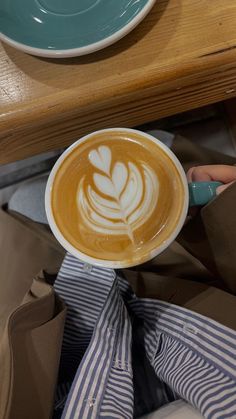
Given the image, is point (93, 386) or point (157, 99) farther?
point (157, 99)

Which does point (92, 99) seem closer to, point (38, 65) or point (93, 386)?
point (38, 65)

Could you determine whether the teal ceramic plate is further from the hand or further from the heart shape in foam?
the hand

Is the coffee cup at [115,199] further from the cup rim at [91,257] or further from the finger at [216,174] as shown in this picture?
the finger at [216,174]

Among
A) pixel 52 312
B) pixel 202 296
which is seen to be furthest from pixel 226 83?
pixel 52 312

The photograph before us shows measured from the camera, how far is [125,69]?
68 centimetres

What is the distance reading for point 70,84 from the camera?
683 millimetres

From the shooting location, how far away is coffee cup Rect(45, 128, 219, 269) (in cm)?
69

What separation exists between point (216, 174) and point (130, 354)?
1.15ft

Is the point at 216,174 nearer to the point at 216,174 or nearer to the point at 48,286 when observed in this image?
the point at 216,174

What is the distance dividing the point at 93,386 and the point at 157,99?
447 mm

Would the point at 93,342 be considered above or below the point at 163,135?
below

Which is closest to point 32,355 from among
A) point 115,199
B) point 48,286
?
point 48,286

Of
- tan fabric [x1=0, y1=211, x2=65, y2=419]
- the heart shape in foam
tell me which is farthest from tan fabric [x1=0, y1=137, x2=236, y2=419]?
the heart shape in foam

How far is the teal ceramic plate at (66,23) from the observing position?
0.65m
